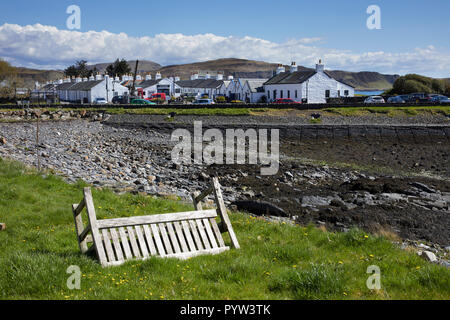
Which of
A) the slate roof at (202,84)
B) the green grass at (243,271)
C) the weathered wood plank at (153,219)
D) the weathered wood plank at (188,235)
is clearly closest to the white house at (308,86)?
the slate roof at (202,84)

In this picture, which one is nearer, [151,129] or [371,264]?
[371,264]

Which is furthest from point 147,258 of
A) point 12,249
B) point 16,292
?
point 12,249

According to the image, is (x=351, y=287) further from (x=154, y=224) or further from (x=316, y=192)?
(x=316, y=192)

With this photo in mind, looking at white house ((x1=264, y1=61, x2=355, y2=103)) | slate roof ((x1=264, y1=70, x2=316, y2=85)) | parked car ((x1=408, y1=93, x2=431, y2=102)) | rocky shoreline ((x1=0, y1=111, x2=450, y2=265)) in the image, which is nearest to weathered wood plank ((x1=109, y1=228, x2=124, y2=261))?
rocky shoreline ((x1=0, y1=111, x2=450, y2=265))

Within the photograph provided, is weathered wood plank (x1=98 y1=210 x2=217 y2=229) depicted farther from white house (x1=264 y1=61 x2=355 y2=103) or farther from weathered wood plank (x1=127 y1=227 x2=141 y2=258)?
white house (x1=264 y1=61 x2=355 y2=103)

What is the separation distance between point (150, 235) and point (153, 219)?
281mm

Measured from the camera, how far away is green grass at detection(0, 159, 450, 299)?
602 cm

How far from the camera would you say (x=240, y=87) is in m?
84.0

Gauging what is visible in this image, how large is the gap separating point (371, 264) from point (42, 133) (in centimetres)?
3483

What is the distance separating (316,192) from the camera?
19922mm

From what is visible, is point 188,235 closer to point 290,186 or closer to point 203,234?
point 203,234

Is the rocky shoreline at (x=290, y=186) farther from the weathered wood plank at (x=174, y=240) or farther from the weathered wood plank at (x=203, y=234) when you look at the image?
the weathered wood plank at (x=174, y=240)

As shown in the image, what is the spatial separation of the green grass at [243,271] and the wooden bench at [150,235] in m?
0.27

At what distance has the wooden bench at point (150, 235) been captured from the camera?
714 cm
